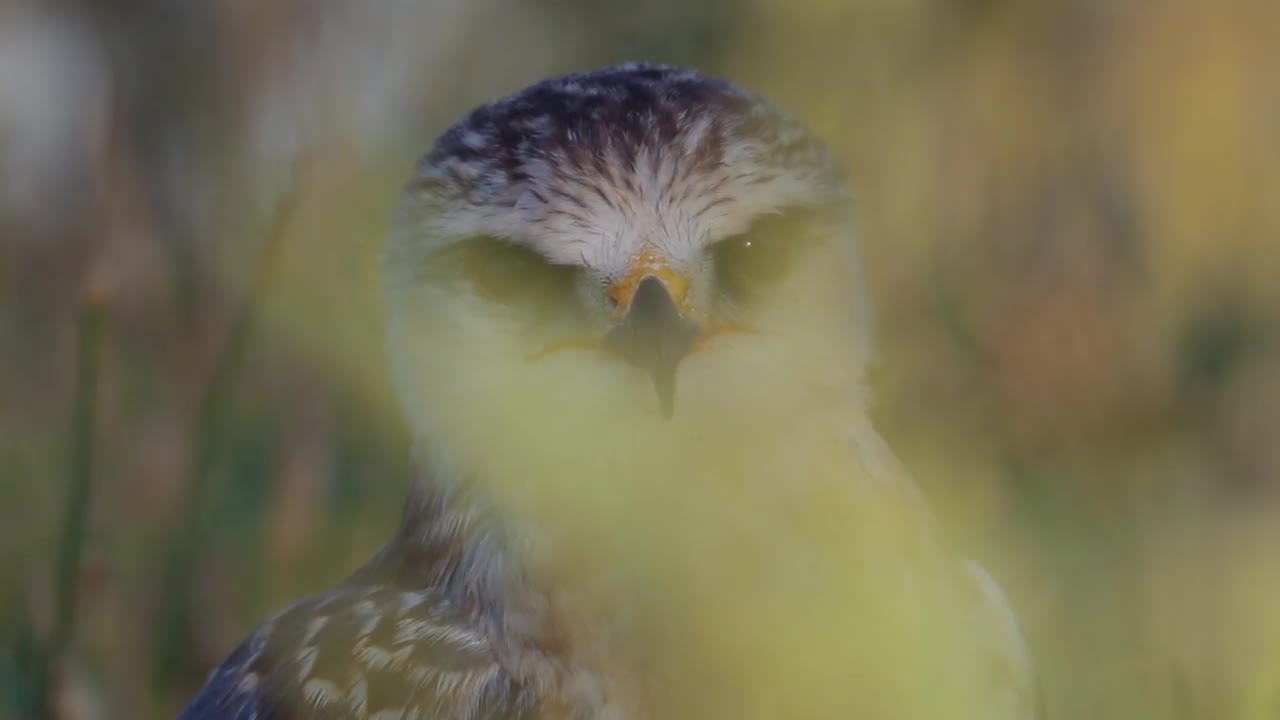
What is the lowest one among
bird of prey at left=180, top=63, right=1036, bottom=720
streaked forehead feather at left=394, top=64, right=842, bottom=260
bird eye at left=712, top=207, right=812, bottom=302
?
bird of prey at left=180, top=63, right=1036, bottom=720

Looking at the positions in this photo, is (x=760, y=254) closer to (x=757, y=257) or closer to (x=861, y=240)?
(x=757, y=257)

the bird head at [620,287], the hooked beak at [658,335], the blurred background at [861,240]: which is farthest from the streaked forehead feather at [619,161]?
the blurred background at [861,240]

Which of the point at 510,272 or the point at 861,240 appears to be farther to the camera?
the point at 861,240

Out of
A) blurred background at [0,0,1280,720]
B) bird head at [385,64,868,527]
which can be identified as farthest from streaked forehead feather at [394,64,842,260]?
blurred background at [0,0,1280,720]

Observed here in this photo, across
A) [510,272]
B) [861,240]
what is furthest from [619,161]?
[861,240]

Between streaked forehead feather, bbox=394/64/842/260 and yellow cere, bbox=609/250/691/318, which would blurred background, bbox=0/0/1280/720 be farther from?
yellow cere, bbox=609/250/691/318

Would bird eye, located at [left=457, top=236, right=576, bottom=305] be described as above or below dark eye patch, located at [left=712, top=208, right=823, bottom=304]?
below

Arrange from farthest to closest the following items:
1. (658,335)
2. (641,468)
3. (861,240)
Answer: (861,240) → (641,468) → (658,335)

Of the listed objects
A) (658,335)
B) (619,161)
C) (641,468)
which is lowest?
(641,468)
